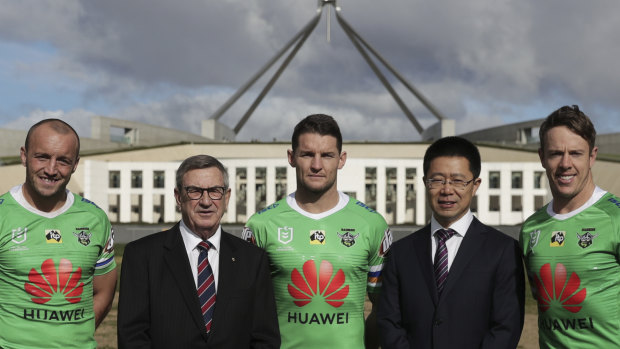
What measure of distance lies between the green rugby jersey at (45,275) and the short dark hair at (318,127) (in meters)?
1.65

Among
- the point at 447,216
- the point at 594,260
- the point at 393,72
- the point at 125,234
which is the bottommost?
the point at 125,234

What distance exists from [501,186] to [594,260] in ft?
118

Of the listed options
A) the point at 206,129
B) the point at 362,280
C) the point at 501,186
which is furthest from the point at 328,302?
the point at 206,129

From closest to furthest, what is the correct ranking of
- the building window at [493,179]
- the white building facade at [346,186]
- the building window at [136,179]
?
the white building facade at [346,186] < the building window at [493,179] < the building window at [136,179]

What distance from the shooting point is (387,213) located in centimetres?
4041

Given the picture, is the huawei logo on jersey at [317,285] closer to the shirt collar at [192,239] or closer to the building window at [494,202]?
the shirt collar at [192,239]

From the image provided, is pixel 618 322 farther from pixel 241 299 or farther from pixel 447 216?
pixel 241 299

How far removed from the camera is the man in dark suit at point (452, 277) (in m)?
3.74

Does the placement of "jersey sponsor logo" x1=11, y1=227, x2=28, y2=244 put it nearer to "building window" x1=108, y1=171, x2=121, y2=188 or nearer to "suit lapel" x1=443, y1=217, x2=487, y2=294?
"suit lapel" x1=443, y1=217, x2=487, y2=294

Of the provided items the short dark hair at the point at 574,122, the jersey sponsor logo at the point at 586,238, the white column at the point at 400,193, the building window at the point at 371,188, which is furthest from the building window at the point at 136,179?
the jersey sponsor logo at the point at 586,238

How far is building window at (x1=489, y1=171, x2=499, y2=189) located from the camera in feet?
127

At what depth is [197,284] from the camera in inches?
138

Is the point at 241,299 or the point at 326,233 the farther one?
the point at 326,233

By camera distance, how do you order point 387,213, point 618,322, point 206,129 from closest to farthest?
1. point 618,322
2. point 387,213
3. point 206,129
